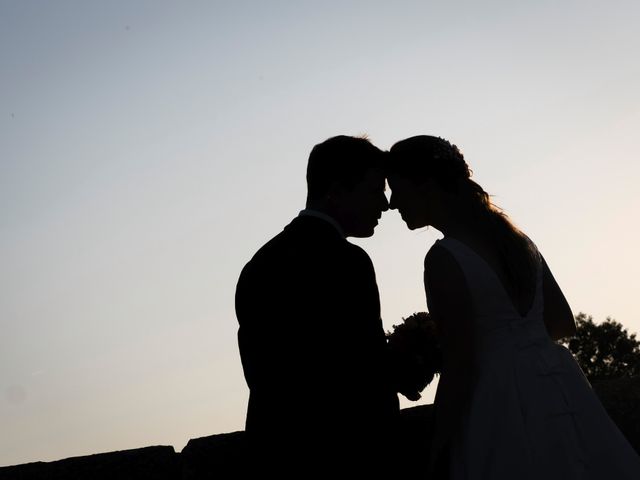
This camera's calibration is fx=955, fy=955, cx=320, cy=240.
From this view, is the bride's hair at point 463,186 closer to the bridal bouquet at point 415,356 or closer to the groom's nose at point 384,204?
the groom's nose at point 384,204

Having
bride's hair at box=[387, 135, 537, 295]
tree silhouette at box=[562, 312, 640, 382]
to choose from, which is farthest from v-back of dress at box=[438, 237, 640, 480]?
tree silhouette at box=[562, 312, 640, 382]

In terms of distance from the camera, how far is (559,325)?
183 inches

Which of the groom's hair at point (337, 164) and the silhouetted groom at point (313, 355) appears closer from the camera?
the silhouetted groom at point (313, 355)

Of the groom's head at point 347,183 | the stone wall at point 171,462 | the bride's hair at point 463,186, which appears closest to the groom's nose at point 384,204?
the groom's head at point 347,183

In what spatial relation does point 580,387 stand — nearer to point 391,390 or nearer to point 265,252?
point 391,390

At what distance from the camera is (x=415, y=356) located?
178 inches

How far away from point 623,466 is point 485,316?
908mm

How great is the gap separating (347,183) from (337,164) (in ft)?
0.35

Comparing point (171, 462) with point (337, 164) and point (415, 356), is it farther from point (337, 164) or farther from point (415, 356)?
point (337, 164)

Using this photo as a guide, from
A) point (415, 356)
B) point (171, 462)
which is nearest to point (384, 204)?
point (415, 356)

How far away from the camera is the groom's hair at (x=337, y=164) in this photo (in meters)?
4.73

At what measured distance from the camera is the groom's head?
15.5ft

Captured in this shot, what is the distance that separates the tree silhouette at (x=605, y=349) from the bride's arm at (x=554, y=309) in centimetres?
4961

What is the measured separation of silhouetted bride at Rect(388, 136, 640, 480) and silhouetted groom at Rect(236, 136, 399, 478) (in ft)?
1.04
